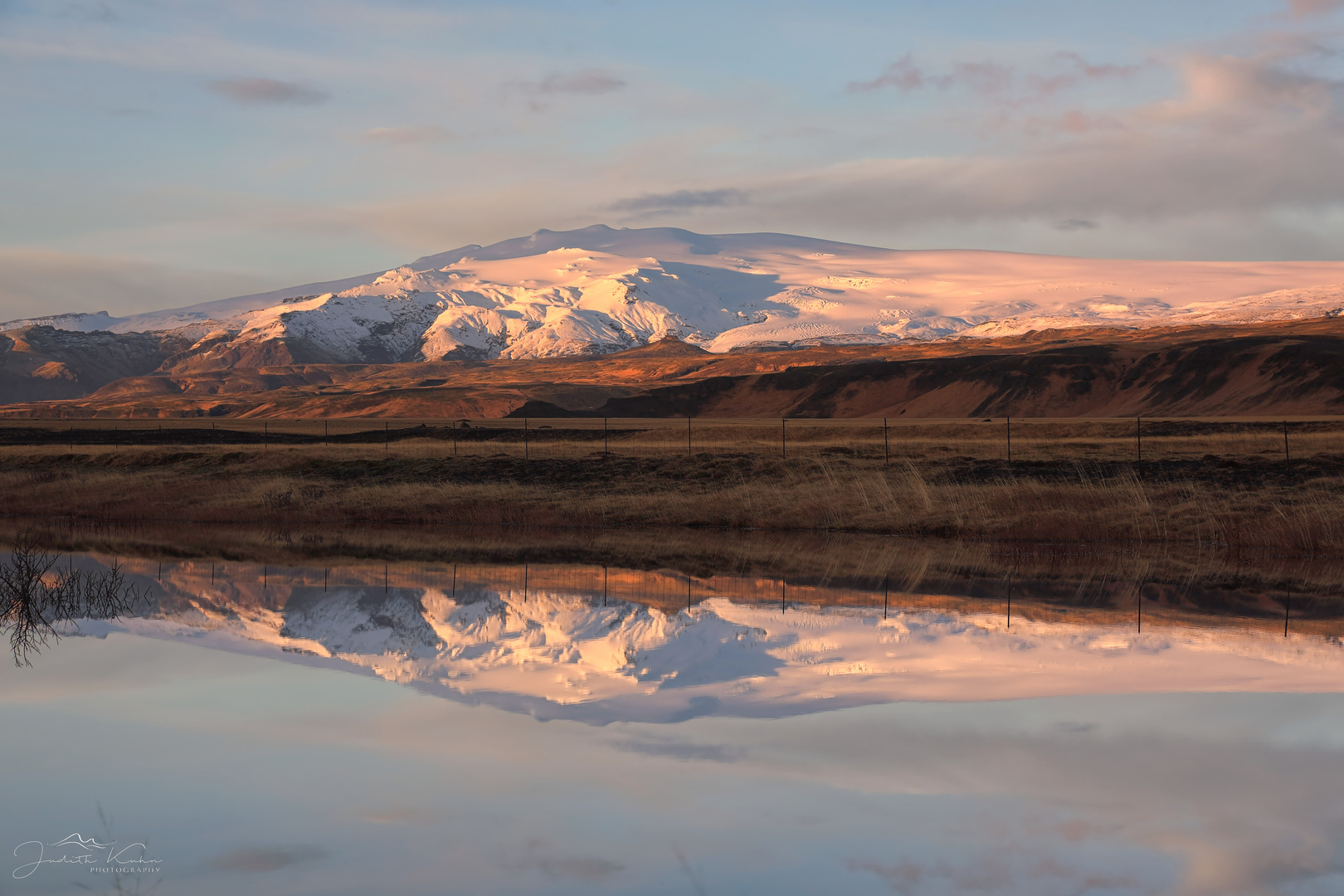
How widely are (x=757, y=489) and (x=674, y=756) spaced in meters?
28.0

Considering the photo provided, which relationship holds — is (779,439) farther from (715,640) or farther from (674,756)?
(674,756)

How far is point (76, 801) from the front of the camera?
9.65m

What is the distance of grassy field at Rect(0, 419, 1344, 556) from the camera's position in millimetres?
31562

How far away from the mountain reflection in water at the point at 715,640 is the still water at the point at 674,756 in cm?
9

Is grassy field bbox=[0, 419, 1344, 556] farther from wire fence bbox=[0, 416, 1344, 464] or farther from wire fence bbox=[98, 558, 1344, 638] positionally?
wire fence bbox=[98, 558, 1344, 638]

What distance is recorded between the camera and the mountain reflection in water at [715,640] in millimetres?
14000

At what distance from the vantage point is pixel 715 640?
17.3 meters

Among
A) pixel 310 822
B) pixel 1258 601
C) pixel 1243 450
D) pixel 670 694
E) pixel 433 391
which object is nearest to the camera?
pixel 310 822

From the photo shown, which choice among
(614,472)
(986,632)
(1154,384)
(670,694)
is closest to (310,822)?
(670,694)

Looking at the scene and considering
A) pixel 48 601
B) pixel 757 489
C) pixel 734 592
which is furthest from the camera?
pixel 757 489

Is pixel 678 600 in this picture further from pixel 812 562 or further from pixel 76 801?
pixel 76 801

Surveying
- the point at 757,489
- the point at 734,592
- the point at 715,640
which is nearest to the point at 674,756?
the point at 715,640

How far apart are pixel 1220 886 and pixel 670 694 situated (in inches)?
265

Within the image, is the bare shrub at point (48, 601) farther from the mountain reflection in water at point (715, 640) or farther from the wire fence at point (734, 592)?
the wire fence at point (734, 592)
